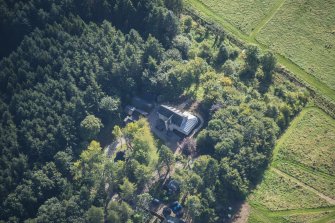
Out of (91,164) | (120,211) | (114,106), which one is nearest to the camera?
(120,211)

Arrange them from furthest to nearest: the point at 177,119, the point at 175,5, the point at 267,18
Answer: the point at 267,18
the point at 175,5
the point at 177,119

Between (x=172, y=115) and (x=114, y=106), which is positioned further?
(x=172, y=115)

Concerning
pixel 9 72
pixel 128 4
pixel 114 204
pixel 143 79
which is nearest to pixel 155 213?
pixel 114 204

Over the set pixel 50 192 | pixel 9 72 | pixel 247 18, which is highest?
pixel 247 18

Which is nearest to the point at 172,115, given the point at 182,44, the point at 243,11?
the point at 182,44

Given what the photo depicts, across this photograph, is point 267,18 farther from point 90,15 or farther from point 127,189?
point 127,189

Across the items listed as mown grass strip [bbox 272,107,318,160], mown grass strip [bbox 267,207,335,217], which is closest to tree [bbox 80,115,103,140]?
mown grass strip [bbox 272,107,318,160]

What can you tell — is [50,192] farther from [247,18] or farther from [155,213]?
[247,18]
